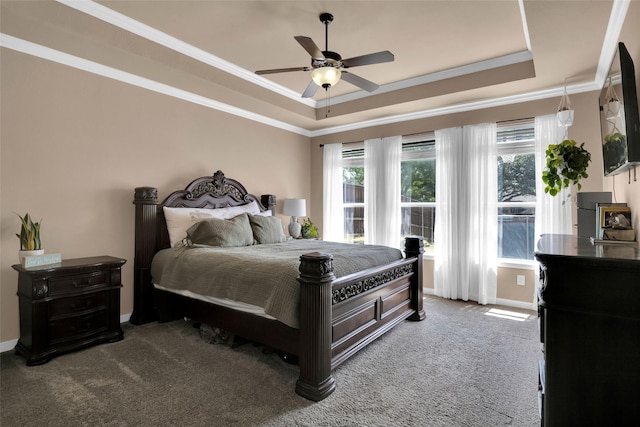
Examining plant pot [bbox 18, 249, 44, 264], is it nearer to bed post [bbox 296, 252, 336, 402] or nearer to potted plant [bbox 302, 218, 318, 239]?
bed post [bbox 296, 252, 336, 402]

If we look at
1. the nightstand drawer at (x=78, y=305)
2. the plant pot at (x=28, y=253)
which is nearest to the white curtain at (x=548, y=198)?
the nightstand drawer at (x=78, y=305)

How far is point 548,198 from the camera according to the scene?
388 cm

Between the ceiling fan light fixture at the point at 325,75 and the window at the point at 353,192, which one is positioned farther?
the window at the point at 353,192

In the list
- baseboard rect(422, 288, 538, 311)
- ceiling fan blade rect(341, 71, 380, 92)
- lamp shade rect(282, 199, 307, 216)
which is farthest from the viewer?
lamp shade rect(282, 199, 307, 216)

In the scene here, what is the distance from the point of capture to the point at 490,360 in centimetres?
265

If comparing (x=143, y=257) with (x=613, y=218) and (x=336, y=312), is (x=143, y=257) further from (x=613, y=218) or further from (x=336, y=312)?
(x=613, y=218)

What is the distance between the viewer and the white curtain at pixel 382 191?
5035 mm

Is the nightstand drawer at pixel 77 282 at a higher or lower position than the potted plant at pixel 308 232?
lower

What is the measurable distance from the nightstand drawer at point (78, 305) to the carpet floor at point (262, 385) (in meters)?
0.35

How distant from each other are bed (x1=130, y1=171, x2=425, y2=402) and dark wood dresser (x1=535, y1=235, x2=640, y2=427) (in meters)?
1.23

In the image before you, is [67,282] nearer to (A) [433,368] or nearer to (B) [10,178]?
(B) [10,178]

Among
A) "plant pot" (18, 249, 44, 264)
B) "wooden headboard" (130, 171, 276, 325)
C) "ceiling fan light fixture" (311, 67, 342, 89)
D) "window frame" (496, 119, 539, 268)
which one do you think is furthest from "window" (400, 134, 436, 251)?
"plant pot" (18, 249, 44, 264)

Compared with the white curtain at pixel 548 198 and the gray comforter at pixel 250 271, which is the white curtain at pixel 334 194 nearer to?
the gray comforter at pixel 250 271

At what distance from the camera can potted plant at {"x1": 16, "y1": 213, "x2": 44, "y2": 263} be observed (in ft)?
8.77
